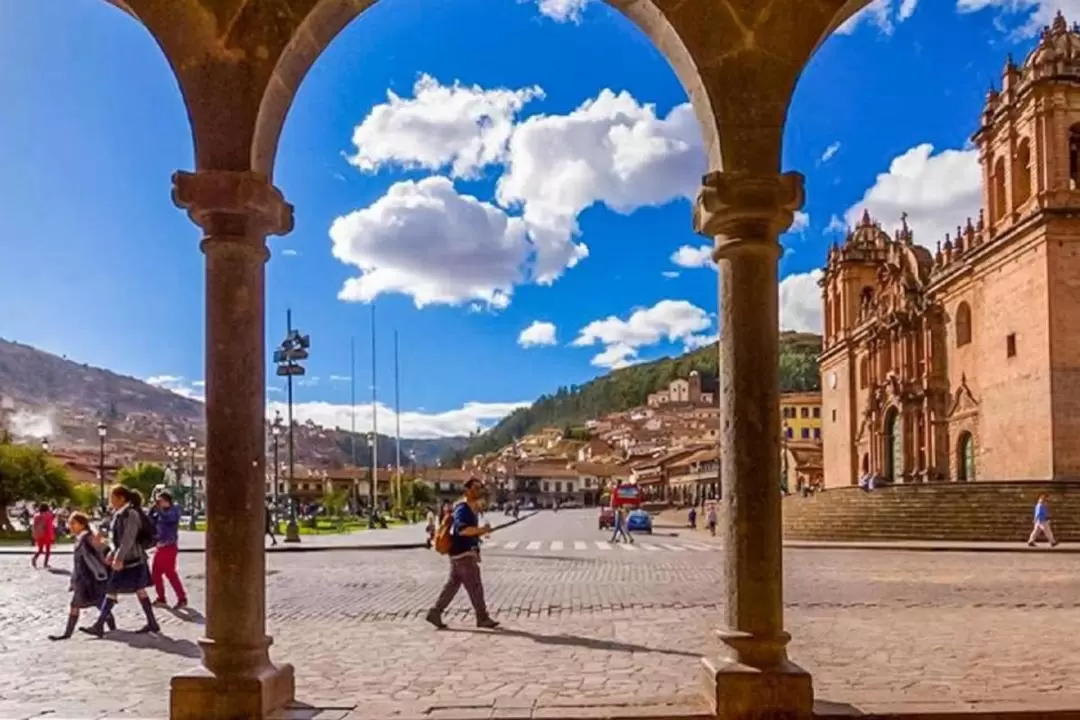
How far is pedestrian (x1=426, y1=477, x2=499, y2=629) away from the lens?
1044cm

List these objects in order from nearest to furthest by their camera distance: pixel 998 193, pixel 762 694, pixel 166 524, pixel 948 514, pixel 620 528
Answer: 1. pixel 762 694
2. pixel 166 524
3. pixel 948 514
4. pixel 620 528
5. pixel 998 193

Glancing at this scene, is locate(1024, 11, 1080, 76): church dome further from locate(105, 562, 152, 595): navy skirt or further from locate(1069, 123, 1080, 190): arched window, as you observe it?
locate(105, 562, 152, 595): navy skirt

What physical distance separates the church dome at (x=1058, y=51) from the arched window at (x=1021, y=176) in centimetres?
268

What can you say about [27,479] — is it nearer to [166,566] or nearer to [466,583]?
[166,566]

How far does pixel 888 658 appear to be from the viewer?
8086 millimetres

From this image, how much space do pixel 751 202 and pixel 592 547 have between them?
976 inches

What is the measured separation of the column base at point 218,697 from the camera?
571 cm

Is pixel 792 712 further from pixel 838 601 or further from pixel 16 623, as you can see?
pixel 16 623

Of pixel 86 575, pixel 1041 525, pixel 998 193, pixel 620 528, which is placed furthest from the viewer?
pixel 998 193

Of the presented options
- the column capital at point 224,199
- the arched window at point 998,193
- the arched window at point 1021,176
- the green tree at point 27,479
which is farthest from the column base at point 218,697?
the arched window at point 998,193

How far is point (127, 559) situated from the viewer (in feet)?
34.5

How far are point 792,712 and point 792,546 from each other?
23.8 m

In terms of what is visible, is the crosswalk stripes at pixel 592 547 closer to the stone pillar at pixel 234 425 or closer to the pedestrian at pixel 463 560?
the pedestrian at pixel 463 560

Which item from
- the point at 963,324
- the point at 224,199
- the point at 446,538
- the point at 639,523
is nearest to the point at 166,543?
the point at 446,538
